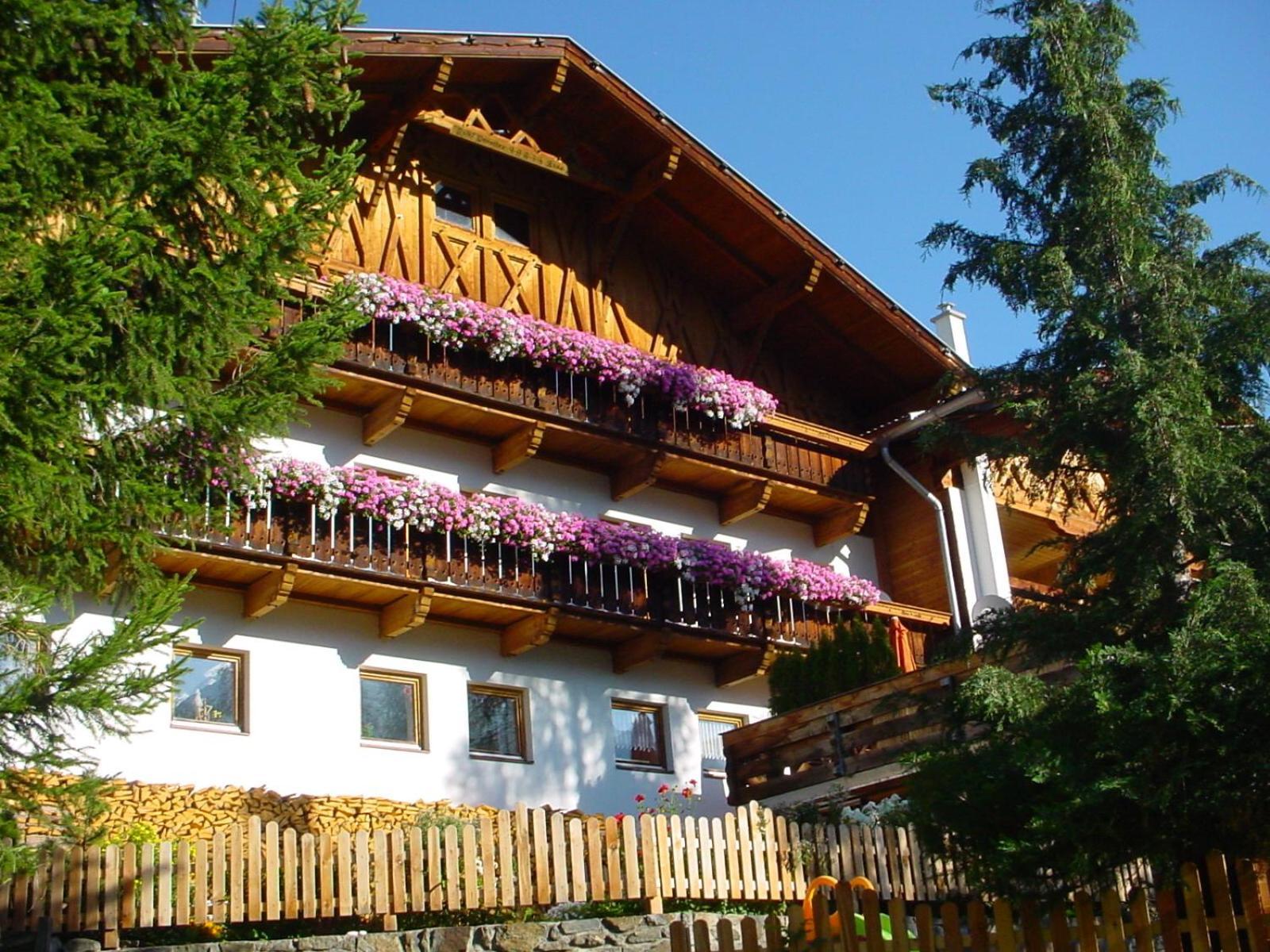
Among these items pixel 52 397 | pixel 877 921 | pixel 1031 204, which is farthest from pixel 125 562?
pixel 1031 204

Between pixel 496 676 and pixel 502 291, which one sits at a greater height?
pixel 502 291

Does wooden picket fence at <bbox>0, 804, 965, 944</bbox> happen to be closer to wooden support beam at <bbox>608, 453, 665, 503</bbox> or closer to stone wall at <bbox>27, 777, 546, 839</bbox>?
stone wall at <bbox>27, 777, 546, 839</bbox>

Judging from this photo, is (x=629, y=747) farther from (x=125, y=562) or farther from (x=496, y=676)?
(x=125, y=562)

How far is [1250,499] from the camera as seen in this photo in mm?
12875

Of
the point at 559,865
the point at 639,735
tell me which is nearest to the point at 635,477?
the point at 639,735

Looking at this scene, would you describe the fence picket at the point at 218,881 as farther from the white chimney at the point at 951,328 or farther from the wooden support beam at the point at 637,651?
the white chimney at the point at 951,328

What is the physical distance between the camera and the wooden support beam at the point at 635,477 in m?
22.5

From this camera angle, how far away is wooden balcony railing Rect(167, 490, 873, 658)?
18.4 meters

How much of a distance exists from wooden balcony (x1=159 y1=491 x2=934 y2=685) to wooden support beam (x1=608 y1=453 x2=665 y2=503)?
53.9 inches

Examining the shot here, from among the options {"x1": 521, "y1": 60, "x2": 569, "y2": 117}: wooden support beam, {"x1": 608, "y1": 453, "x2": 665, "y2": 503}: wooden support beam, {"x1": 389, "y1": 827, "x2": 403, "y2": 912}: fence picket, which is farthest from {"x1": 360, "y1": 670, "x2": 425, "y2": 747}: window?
{"x1": 521, "y1": 60, "x2": 569, "y2": 117}: wooden support beam

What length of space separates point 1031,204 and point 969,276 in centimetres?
88

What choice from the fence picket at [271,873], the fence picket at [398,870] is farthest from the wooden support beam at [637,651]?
the fence picket at [271,873]

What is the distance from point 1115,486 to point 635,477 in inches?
381

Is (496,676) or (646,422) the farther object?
(646,422)
